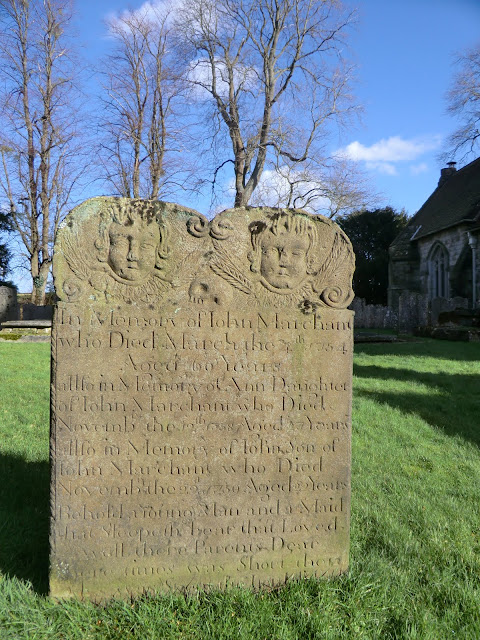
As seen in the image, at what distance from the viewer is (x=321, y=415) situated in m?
2.92

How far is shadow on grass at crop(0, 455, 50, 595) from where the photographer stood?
9.40 ft

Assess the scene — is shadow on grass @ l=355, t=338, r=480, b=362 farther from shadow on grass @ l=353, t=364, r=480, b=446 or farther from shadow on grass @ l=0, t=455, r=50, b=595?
shadow on grass @ l=0, t=455, r=50, b=595

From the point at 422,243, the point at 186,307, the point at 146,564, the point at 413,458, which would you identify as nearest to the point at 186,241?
the point at 186,307

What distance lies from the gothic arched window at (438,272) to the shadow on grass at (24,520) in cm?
2805

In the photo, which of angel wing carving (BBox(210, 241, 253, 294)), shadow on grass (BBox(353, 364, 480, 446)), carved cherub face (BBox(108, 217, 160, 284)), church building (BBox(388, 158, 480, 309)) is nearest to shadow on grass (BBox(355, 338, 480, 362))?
shadow on grass (BBox(353, 364, 480, 446))

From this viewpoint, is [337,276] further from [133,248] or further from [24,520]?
[24,520]

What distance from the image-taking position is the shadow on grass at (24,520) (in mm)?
2864

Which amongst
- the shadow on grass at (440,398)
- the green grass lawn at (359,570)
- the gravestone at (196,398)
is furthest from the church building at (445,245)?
the gravestone at (196,398)

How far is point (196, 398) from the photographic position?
2818mm

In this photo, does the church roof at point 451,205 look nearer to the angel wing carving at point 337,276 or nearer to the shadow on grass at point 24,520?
the angel wing carving at point 337,276

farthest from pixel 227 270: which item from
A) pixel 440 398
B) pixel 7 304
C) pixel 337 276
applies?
pixel 7 304

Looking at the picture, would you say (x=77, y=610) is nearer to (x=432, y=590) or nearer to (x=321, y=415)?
(x=321, y=415)

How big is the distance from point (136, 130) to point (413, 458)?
70.2ft

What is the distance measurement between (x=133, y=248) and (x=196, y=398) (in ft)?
3.07
